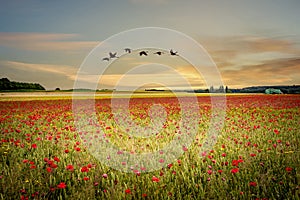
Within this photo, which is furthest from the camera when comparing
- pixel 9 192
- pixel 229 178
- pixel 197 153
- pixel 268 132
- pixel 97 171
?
pixel 268 132

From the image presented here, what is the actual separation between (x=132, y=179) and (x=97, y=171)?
799 millimetres

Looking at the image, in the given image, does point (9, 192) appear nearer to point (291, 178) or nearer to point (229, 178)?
point (229, 178)

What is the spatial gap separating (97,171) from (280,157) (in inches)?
143

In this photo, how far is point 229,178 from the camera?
14.8 ft

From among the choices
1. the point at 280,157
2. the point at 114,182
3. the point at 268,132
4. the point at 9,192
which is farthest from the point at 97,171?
the point at 268,132

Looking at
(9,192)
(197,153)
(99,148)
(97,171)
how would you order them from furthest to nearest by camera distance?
(99,148) < (197,153) < (97,171) < (9,192)

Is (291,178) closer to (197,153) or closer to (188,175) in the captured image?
(188,175)

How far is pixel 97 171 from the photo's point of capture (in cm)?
507

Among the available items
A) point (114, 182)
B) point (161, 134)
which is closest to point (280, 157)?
point (114, 182)

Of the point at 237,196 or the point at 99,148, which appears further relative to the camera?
the point at 99,148

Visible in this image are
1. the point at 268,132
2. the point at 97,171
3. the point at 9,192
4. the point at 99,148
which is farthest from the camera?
the point at 268,132

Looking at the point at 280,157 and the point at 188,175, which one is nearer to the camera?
the point at 188,175

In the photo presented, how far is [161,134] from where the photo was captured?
8883 mm

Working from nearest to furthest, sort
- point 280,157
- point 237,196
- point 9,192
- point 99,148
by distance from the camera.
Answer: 1. point 237,196
2. point 9,192
3. point 280,157
4. point 99,148
